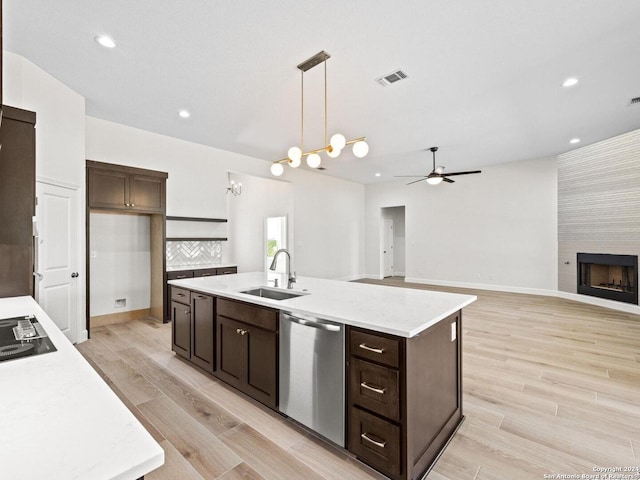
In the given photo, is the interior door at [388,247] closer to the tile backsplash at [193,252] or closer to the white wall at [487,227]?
the white wall at [487,227]

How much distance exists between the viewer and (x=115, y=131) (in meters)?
4.53

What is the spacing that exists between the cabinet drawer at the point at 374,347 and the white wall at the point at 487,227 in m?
6.89

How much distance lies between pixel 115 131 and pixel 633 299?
878 cm

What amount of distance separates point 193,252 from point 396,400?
182 inches

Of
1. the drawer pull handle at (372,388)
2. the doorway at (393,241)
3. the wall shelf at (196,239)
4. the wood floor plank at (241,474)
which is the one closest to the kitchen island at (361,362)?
the drawer pull handle at (372,388)

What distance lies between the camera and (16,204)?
201 cm

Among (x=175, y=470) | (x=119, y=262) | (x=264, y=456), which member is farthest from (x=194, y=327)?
(x=119, y=262)

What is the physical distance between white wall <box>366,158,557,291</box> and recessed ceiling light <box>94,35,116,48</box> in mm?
7486

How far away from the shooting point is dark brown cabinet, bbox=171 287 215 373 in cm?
279

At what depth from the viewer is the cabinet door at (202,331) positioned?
2.78 meters

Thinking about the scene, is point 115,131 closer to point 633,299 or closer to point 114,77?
point 114,77

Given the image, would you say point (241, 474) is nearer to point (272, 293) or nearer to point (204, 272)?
point (272, 293)

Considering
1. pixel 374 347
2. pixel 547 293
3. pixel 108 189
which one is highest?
pixel 108 189

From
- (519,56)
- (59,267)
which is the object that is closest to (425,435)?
(519,56)
